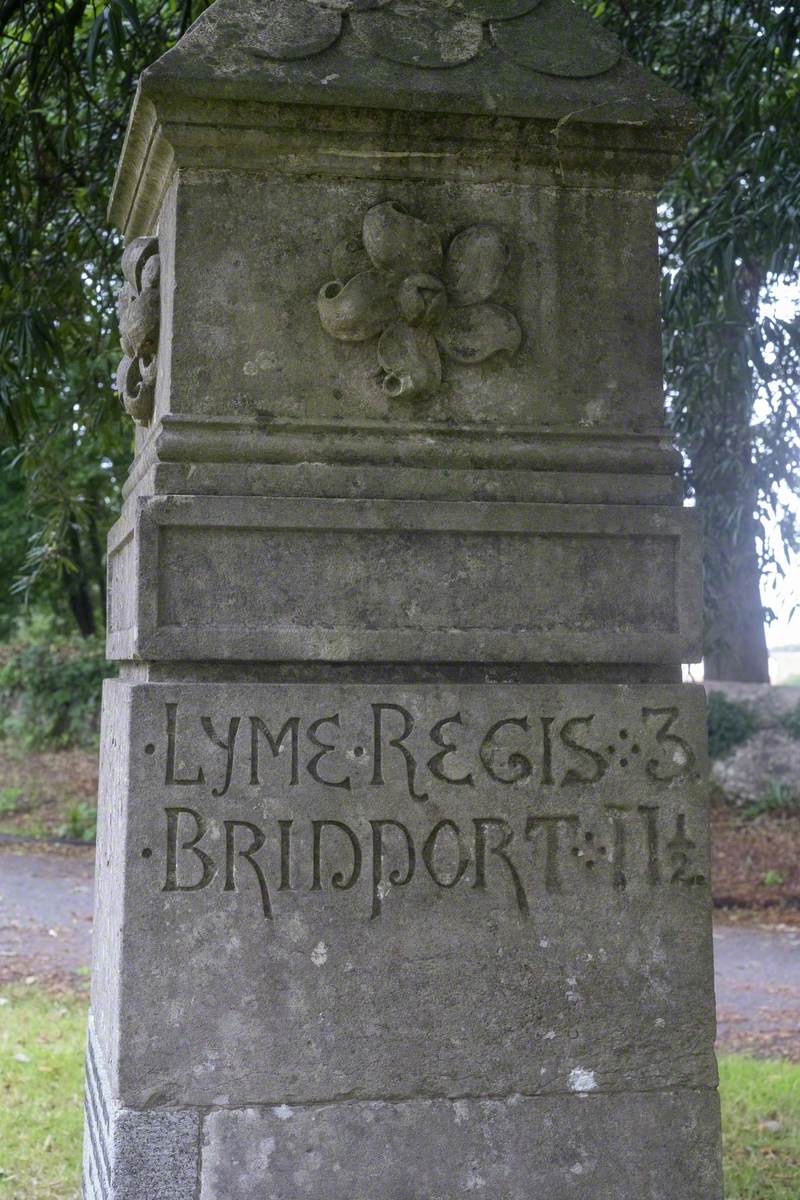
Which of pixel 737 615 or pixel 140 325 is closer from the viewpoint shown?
pixel 140 325

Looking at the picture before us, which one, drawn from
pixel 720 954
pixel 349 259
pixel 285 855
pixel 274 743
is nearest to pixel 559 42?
pixel 349 259

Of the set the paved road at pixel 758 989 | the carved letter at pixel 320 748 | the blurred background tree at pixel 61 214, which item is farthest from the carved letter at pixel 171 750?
the paved road at pixel 758 989

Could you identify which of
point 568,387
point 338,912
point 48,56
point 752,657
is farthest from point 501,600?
point 752,657

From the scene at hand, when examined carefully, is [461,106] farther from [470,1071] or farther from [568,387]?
[470,1071]

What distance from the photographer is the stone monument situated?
2.78 m

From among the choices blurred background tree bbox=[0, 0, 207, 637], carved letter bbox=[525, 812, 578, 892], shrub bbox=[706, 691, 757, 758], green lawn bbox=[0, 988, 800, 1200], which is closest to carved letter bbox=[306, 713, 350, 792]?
carved letter bbox=[525, 812, 578, 892]

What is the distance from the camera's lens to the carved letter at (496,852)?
2.89m

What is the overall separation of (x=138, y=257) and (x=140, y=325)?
210mm

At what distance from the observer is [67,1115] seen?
520 cm

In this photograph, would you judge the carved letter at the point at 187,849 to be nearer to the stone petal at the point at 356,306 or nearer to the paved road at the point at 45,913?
the stone petal at the point at 356,306

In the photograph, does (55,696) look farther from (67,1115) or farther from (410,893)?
(410,893)

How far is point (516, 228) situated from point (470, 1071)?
6.02 feet

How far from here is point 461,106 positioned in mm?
2932

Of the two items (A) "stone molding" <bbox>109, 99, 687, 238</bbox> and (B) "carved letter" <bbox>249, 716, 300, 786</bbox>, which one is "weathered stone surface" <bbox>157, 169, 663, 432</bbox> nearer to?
(A) "stone molding" <bbox>109, 99, 687, 238</bbox>
